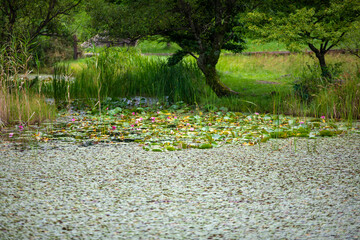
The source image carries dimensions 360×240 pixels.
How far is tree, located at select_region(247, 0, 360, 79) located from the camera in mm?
5871

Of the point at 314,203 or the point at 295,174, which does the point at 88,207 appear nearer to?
the point at 314,203

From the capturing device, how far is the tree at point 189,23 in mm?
6184

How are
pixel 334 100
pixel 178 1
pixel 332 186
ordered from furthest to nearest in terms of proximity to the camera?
pixel 178 1
pixel 334 100
pixel 332 186

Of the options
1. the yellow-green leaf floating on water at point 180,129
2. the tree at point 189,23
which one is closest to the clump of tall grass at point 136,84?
the tree at point 189,23

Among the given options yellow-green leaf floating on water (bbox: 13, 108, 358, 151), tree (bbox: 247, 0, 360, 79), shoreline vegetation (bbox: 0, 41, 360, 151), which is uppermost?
tree (bbox: 247, 0, 360, 79)

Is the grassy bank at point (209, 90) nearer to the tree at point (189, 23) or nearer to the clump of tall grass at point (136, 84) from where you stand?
the clump of tall grass at point (136, 84)

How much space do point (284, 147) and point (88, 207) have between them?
81.1 inches

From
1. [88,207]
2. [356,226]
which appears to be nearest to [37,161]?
[88,207]

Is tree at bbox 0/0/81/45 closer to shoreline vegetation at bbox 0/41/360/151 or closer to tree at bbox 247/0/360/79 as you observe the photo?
shoreline vegetation at bbox 0/41/360/151

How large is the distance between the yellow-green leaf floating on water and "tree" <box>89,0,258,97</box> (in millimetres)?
1493

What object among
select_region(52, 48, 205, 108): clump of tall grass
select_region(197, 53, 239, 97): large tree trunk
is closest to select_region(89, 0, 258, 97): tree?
select_region(197, 53, 239, 97): large tree trunk

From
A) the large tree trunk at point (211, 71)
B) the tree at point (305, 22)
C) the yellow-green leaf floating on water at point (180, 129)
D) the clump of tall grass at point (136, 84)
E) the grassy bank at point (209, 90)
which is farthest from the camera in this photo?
the large tree trunk at point (211, 71)

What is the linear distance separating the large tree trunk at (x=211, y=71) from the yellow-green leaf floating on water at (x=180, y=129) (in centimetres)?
145

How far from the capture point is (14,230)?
190cm
